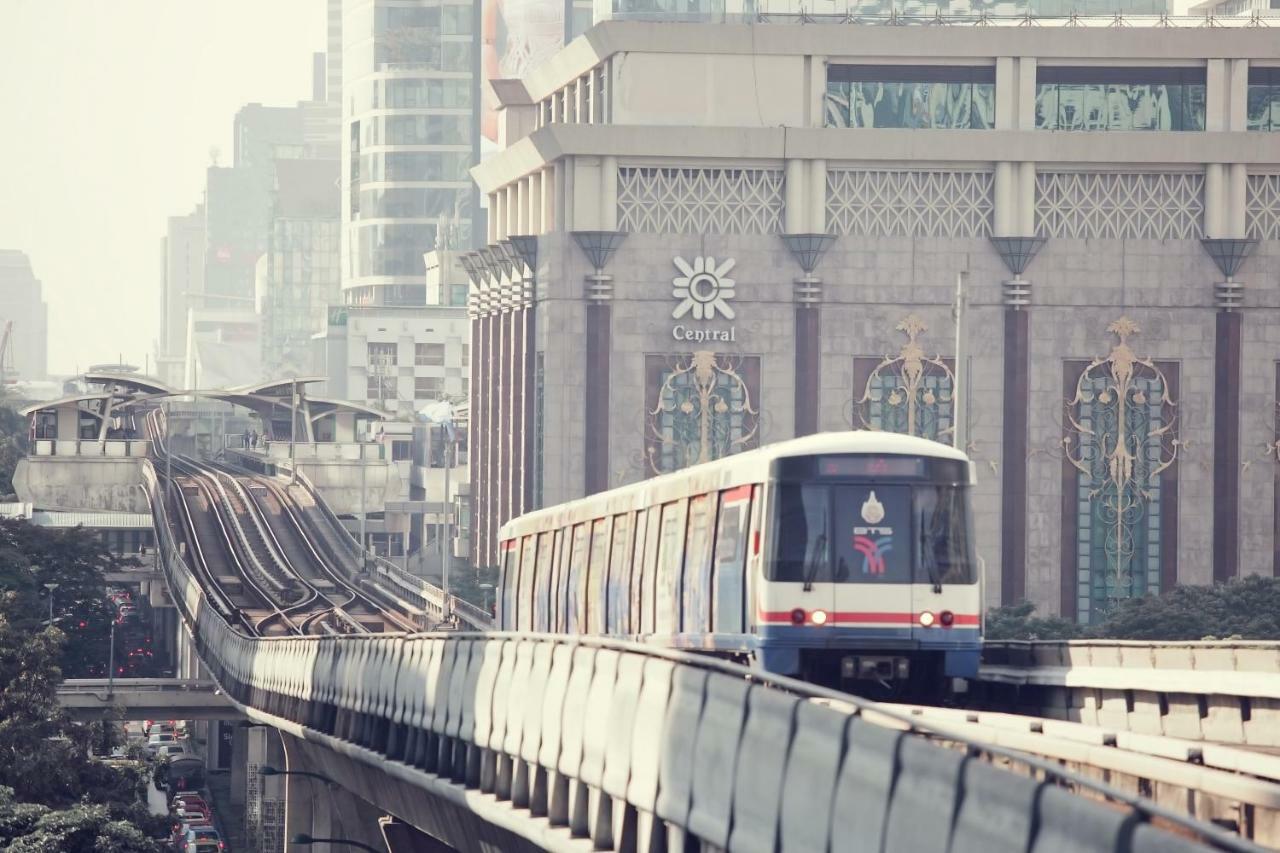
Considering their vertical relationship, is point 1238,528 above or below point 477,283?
below

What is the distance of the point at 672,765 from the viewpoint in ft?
68.3

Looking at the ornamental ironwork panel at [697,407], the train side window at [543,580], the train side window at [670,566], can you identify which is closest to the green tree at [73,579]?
the ornamental ironwork panel at [697,407]

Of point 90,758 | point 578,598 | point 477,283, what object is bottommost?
point 90,758

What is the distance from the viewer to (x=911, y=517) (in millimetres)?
28688

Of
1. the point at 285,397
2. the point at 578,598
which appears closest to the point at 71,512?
the point at 285,397

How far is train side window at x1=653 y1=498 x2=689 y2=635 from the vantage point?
32469 millimetres

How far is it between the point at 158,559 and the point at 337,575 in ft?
43.1

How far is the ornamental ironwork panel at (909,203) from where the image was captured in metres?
102

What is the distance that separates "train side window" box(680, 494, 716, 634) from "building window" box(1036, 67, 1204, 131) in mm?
74436

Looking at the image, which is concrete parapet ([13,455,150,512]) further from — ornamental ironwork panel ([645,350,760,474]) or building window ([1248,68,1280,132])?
building window ([1248,68,1280,132])

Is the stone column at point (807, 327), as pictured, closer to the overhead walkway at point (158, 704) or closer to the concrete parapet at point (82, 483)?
the overhead walkway at point (158, 704)

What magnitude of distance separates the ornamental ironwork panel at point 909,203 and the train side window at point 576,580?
6313 cm

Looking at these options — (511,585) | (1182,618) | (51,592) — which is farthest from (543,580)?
(51,592)

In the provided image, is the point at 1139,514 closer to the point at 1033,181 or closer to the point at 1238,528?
the point at 1238,528
